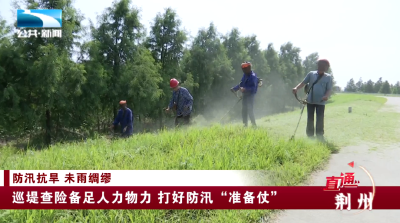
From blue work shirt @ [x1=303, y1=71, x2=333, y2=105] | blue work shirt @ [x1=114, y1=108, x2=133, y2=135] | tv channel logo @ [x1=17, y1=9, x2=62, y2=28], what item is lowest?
blue work shirt @ [x1=114, y1=108, x2=133, y2=135]

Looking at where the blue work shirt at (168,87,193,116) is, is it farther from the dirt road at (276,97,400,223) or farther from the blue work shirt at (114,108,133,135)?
the dirt road at (276,97,400,223)

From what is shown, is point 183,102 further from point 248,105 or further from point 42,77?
point 42,77

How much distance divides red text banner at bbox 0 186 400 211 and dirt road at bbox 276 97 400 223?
0.27 ft

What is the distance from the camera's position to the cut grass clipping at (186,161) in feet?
8.83

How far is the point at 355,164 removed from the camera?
4680mm

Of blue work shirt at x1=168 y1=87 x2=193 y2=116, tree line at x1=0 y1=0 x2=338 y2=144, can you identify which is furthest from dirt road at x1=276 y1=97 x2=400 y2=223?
tree line at x1=0 y1=0 x2=338 y2=144

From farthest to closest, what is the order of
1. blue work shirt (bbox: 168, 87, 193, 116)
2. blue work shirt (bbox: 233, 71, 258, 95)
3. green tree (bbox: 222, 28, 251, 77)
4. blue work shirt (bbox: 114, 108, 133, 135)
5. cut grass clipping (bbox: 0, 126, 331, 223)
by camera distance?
1. green tree (bbox: 222, 28, 251, 77)
2. blue work shirt (bbox: 114, 108, 133, 135)
3. blue work shirt (bbox: 168, 87, 193, 116)
4. blue work shirt (bbox: 233, 71, 258, 95)
5. cut grass clipping (bbox: 0, 126, 331, 223)

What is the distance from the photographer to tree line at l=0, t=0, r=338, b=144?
20219mm

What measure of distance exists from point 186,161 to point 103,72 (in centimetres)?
2339

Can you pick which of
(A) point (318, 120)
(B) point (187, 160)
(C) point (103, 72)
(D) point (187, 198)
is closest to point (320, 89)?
(A) point (318, 120)

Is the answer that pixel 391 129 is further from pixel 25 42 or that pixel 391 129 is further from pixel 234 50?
pixel 234 50

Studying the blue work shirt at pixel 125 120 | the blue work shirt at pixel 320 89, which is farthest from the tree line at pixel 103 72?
the blue work shirt at pixel 320 89

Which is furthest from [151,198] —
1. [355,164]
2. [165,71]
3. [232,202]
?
[165,71]

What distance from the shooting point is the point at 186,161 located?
4.02m
